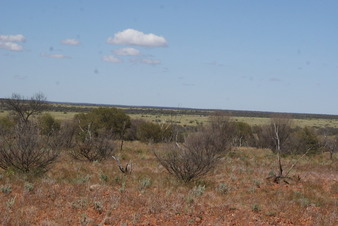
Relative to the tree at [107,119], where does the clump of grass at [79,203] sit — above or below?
below

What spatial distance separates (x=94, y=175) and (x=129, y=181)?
74.9 inches

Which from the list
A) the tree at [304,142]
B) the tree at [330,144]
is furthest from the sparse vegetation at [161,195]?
the tree at [304,142]

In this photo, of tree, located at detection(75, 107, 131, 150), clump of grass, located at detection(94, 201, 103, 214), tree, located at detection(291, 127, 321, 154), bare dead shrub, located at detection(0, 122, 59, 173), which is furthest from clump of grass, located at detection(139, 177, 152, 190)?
tree, located at detection(75, 107, 131, 150)

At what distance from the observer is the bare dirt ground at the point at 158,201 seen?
29.7ft

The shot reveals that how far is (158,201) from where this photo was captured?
1041cm

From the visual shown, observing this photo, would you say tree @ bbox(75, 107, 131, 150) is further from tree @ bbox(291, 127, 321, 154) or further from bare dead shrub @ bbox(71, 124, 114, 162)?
tree @ bbox(291, 127, 321, 154)

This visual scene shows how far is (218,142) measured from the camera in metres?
26.7

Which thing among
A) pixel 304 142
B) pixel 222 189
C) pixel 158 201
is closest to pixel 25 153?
pixel 158 201

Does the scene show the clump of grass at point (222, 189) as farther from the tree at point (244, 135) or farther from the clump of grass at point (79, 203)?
the tree at point (244, 135)

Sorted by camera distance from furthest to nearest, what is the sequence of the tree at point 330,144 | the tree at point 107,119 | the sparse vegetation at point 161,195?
1. the tree at point 107,119
2. the tree at point 330,144
3. the sparse vegetation at point 161,195

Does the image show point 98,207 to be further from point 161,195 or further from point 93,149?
point 93,149

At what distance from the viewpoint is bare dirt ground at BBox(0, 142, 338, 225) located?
904cm

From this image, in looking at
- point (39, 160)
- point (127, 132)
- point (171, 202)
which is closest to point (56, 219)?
point (171, 202)

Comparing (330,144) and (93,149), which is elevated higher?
(330,144)
